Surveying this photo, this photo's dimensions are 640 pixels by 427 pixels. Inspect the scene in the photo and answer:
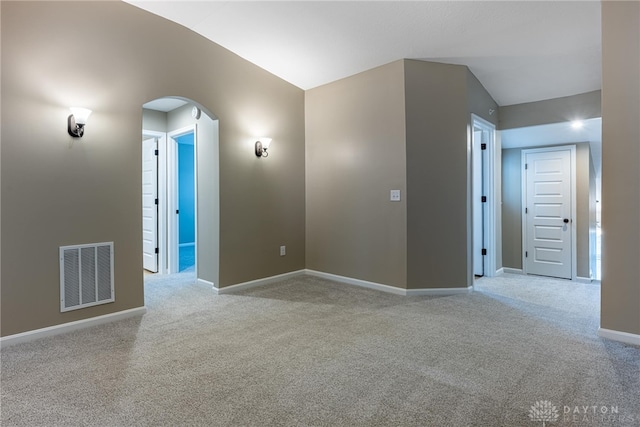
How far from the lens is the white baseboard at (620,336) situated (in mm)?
2576

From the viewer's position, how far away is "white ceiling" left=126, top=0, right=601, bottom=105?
9.73 ft

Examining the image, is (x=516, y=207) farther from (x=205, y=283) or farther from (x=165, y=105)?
(x=165, y=105)

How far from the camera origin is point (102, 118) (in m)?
3.02

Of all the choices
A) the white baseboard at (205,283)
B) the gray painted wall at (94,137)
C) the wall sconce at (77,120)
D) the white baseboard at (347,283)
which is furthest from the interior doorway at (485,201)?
the wall sconce at (77,120)

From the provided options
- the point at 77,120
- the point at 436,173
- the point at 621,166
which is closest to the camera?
the point at 621,166

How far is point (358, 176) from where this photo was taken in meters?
4.34

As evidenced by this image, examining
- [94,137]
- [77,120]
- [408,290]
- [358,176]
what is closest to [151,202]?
[94,137]

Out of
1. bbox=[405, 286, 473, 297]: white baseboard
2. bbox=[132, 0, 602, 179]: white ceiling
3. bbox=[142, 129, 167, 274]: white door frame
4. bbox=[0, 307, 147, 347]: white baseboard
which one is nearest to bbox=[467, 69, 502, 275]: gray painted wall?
bbox=[132, 0, 602, 179]: white ceiling

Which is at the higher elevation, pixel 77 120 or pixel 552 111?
pixel 552 111

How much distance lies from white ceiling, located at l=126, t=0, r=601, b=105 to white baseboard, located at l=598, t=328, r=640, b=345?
264 cm

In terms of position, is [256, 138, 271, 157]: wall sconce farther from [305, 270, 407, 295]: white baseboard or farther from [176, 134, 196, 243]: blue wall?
[176, 134, 196, 243]: blue wall

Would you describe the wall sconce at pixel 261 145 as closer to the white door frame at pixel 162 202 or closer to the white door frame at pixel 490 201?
the white door frame at pixel 162 202

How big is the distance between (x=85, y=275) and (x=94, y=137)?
1216mm

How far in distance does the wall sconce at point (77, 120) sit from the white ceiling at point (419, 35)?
122cm
